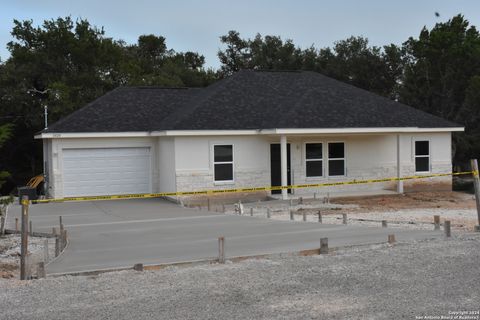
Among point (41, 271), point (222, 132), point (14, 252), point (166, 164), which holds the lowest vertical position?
A: point (14, 252)

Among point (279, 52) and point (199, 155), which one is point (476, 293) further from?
point (279, 52)

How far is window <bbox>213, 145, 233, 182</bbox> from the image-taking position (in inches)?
949

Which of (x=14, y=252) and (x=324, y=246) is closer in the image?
(x=324, y=246)

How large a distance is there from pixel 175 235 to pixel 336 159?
43.1 feet

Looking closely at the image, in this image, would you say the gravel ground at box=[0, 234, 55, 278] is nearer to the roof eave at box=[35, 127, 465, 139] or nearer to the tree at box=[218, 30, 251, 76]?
the roof eave at box=[35, 127, 465, 139]

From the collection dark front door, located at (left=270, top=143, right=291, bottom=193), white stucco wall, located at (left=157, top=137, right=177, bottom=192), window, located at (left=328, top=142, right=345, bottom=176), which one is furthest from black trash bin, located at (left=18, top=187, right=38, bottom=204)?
window, located at (left=328, top=142, right=345, bottom=176)

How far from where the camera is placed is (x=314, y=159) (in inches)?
1009

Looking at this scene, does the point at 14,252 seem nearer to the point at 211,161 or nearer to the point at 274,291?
the point at 274,291

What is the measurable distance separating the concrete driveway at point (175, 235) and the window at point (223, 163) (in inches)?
163

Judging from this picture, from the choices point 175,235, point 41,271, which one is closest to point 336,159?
point 175,235

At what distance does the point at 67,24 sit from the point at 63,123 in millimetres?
21274

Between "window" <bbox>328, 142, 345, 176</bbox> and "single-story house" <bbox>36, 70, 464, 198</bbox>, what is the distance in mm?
44

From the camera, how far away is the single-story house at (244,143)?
2378cm

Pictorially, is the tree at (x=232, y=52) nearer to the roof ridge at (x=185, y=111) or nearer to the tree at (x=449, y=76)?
the tree at (x=449, y=76)
